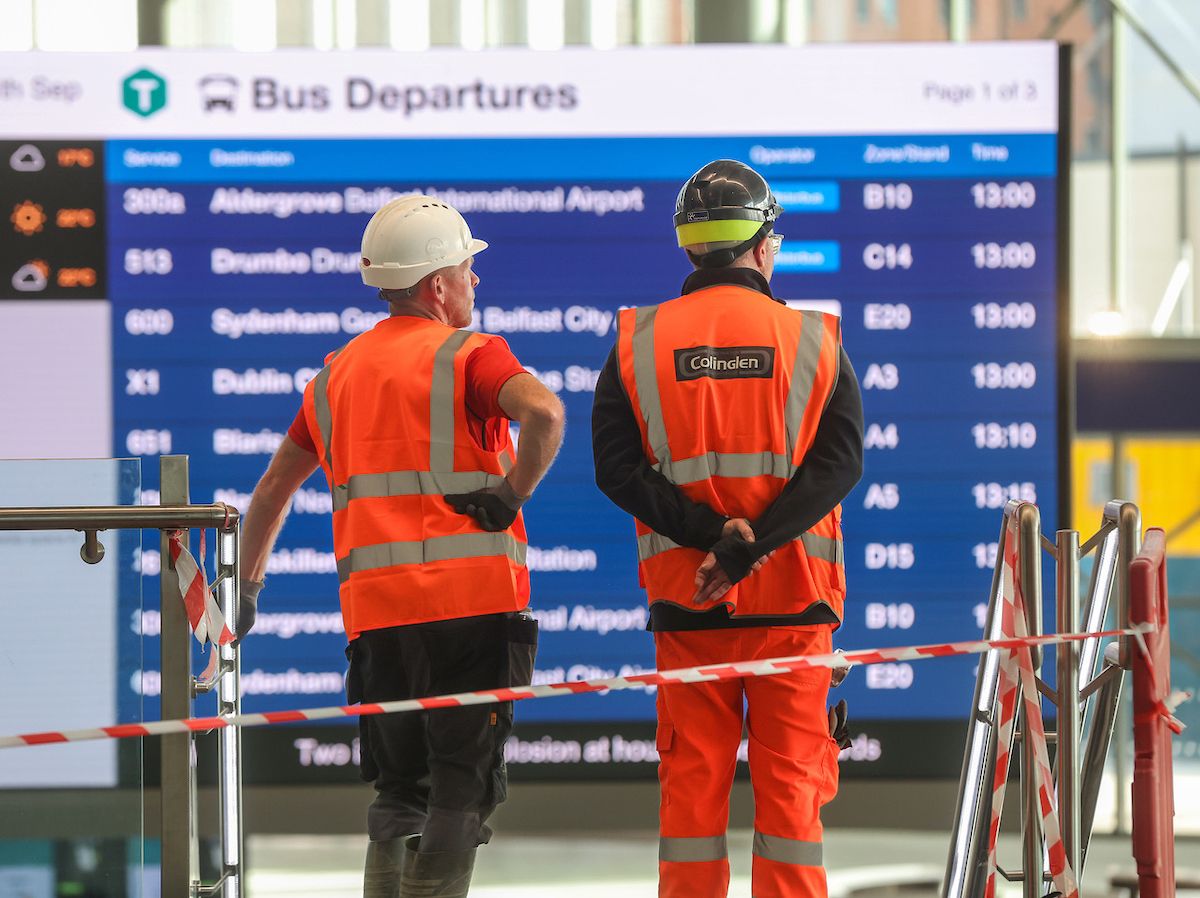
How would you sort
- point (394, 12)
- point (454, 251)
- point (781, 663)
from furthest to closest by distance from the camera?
point (394, 12)
point (454, 251)
point (781, 663)

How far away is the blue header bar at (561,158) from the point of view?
4691 mm

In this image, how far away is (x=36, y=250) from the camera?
4.66 meters

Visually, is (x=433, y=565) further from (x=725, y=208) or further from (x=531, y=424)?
(x=725, y=208)

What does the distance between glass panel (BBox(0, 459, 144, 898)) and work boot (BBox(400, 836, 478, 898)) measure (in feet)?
1.58

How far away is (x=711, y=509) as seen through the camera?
9.27 ft

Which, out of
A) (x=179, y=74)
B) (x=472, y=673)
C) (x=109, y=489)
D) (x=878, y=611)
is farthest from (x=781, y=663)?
(x=179, y=74)

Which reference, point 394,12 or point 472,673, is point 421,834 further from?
point 394,12

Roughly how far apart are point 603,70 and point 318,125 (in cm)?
91

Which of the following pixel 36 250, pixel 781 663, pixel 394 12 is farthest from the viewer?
pixel 394 12

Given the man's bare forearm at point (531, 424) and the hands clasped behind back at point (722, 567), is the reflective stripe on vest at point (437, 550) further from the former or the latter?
the hands clasped behind back at point (722, 567)

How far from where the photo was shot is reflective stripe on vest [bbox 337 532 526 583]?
2.85 m

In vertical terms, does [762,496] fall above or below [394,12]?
below

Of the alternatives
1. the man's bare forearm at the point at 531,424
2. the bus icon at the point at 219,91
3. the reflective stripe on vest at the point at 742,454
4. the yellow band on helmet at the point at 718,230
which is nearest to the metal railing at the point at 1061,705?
the reflective stripe on vest at the point at 742,454

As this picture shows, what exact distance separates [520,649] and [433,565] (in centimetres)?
23
